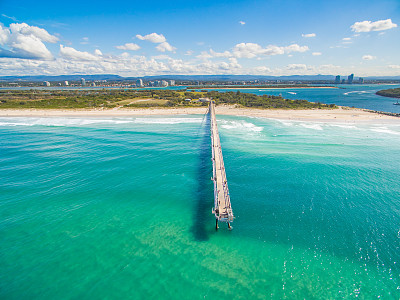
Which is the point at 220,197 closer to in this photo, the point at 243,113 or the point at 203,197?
the point at 203,197

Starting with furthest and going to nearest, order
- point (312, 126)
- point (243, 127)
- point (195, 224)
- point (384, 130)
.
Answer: point (312, 126) < point (243, 127) < point (384, 130) < point (195, 224)

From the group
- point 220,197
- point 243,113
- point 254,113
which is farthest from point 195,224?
point 254,113

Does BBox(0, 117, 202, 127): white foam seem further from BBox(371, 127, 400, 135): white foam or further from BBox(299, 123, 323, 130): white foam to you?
BBox(371, 127, 400, 135): white foam

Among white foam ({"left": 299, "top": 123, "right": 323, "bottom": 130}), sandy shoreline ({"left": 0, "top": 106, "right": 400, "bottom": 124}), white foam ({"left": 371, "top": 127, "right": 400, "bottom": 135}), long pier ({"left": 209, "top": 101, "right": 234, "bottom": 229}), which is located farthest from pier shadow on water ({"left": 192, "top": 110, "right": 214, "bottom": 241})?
white foam ({"left": 371, "top": 127, "right": 400, "bottom": 135})

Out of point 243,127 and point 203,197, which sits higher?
point 243,127

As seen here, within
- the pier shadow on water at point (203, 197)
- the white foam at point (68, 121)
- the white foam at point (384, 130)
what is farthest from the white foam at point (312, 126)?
the pier shadow on water at point (203, 197)

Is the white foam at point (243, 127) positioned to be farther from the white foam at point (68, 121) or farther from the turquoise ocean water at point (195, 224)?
the turquoise ocean water at point (195, 224)

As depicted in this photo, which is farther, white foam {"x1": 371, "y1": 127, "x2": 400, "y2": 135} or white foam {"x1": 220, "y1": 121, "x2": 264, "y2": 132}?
white foam {"x1": 220, "y1": 121, "x2": 264, "y2": 132}

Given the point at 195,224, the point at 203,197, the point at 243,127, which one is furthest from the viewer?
the point at 243,127

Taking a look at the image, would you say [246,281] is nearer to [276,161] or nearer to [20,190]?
[276,161]
